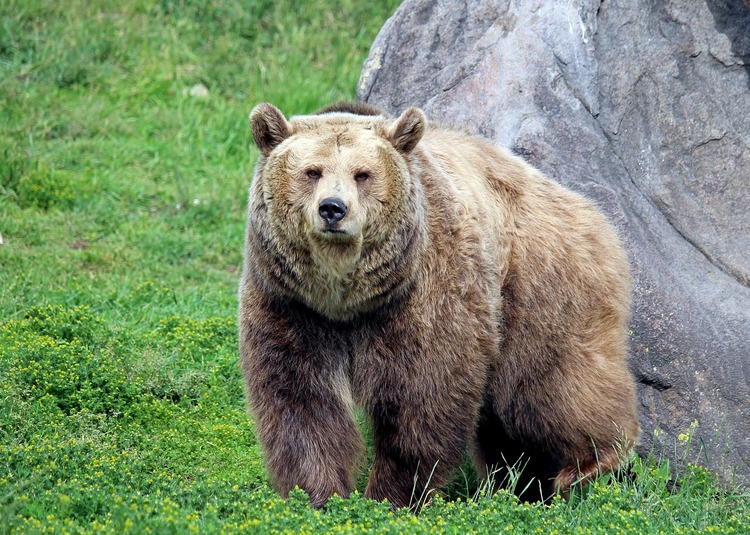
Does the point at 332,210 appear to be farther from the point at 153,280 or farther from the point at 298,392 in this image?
the point at 153,280

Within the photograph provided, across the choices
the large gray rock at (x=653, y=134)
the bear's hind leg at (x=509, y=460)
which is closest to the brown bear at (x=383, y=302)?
the bear's hind leg at (x=509, y=460)

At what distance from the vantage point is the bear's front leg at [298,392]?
5230 millimetres

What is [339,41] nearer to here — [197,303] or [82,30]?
[82,30]

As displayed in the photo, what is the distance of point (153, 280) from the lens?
8.53 m

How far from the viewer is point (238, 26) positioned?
11.9 m

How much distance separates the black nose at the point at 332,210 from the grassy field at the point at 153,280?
142 centimetres

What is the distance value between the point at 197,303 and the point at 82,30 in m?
4.66

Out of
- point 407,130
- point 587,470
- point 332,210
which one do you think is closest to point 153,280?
point 407,130

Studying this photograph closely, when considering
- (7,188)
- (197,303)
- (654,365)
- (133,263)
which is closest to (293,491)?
(654,365)

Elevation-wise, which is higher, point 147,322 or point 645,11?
point 645,11

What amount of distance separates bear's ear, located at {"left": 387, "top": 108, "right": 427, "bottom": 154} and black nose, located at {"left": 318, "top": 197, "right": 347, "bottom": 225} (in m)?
0.68

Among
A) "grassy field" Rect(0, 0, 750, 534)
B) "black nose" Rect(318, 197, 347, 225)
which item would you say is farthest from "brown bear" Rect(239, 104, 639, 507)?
"grassy field" Rect(0, 0, 750, 534)

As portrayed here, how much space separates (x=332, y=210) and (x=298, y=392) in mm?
1087

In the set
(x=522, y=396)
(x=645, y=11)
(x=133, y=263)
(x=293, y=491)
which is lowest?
(x=133, y=263)
